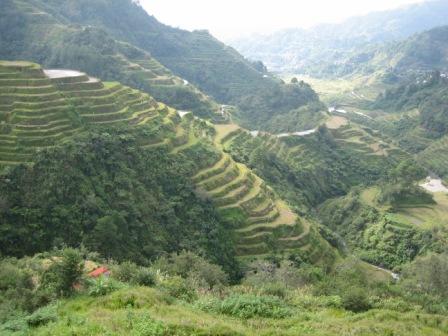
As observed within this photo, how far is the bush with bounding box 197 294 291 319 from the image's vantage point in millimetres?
14539

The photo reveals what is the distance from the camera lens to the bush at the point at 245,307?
14.5 metres

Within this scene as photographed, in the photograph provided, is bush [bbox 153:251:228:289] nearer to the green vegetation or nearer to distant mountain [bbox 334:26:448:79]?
the green vegetation

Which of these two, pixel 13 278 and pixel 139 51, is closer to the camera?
pixel 13 278

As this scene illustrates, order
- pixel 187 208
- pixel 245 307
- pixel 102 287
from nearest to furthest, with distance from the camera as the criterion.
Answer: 1. pixel 102 287
2. pixel 245 307
3. pixel 187 208

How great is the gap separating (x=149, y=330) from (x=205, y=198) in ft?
77.2

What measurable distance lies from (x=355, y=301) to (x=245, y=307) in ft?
14.7

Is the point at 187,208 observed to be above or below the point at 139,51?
below

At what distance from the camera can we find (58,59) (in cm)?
6181

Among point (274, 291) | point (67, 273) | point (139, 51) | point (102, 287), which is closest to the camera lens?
point (102, 287)

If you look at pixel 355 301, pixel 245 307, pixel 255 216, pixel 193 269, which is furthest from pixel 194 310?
pixel 255 216

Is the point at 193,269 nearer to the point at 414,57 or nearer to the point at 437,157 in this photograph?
the point at 437,157

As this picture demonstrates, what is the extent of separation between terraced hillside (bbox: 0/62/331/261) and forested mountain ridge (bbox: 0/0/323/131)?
74.2 feet

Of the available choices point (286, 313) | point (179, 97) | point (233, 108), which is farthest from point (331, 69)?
point (286, 313)

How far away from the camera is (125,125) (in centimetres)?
3638
